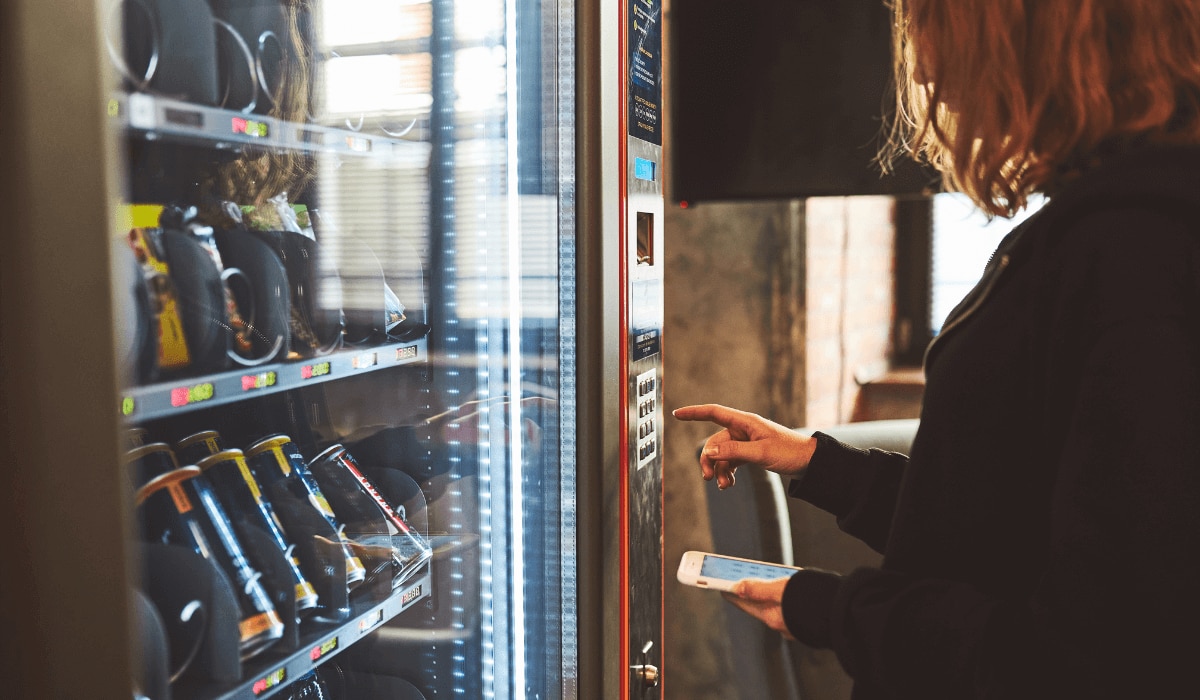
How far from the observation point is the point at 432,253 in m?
1.30

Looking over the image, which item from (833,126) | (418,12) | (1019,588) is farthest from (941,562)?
(833,126)

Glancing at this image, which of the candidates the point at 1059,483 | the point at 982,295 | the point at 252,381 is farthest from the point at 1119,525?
the point at 252,381

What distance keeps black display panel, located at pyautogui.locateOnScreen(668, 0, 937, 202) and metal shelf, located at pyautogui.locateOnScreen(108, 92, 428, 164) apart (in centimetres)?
100

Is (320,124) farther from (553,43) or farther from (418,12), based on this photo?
(553,43)

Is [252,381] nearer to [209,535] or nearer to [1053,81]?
[209,535]

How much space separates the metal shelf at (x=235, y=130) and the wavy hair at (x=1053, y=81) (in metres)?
0.61

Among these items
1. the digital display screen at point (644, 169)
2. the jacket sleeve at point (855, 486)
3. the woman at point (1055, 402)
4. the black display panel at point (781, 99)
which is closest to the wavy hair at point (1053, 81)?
the woman at point (1055, 402)

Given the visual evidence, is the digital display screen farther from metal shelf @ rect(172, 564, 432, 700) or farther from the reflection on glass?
metal shelf @ rect(172, 564, 432, 700)

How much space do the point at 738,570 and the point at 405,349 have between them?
0.48 metres

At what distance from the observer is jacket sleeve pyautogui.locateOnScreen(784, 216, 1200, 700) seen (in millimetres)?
717

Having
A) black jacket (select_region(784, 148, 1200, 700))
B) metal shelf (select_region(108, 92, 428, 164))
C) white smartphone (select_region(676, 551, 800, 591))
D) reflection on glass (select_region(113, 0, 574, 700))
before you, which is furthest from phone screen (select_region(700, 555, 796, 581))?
metal shelf (select_region(108, 92, 428, 164))

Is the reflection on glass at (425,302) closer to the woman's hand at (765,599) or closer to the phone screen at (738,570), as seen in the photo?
the phone screen at (738,570)

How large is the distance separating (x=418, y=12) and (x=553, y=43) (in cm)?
17

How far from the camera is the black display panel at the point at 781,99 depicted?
201cm
